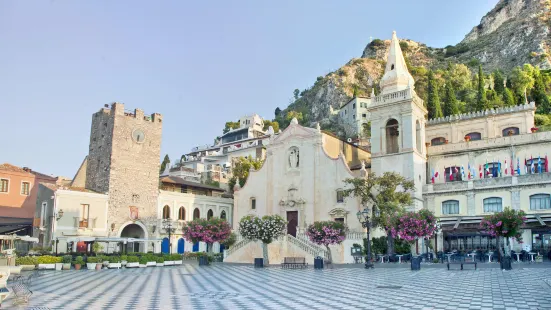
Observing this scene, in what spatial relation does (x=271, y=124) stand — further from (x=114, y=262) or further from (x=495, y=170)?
(x=114, y=262)

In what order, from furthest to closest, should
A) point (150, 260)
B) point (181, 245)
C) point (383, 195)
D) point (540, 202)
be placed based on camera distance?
point (181, 245)
point (540, 202)
point (383, 195)
point (150, 260)

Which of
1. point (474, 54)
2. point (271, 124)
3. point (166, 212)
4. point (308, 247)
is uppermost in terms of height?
point (474, 54)

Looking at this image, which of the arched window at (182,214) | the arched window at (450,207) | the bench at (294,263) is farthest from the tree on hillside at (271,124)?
the bench at (294,263)

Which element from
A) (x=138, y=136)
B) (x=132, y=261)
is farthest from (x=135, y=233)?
(x=132, y=261)

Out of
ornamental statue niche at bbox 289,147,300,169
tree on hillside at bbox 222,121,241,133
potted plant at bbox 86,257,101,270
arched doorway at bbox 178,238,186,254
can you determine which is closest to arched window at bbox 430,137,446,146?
ornamental statue niche at bbox 289,147,300,169

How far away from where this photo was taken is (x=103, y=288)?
69.9ft

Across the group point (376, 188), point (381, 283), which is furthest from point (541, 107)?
point (381, 283)

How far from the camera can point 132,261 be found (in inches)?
1467

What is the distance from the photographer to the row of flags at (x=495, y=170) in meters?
43.6

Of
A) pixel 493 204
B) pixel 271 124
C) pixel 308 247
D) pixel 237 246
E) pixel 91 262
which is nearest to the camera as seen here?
pixel 91 262

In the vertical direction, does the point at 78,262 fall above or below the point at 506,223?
below

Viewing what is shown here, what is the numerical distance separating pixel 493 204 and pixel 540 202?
12.3 feet

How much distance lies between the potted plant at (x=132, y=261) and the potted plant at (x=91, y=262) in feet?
8.16

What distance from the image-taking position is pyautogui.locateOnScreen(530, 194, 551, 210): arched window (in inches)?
1607
